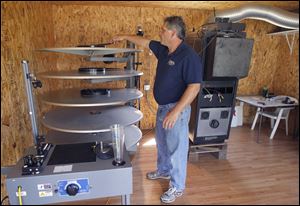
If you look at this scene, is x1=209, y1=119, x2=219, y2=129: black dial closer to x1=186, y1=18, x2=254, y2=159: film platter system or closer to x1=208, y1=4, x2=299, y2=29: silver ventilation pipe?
x1=186, y1=18, x2=254, y2=159: film platter system

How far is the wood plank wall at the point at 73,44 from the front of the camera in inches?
45.3

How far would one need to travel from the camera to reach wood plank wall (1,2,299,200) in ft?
3.77

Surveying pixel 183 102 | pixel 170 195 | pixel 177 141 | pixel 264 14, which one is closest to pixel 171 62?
pixel 183 102

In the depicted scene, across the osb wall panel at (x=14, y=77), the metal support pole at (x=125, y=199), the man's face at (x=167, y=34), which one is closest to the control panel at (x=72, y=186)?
the metal support pole at (x=125, y=199)

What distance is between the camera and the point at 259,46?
3242 millimetres

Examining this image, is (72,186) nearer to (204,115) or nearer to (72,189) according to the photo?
(72,189)

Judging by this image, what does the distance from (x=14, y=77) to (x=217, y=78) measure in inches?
66.5

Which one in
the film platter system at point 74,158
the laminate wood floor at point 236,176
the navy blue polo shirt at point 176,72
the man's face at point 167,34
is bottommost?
the laminate wood floor at point 236,176

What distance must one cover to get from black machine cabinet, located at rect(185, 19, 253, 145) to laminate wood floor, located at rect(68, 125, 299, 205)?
12.6 inches

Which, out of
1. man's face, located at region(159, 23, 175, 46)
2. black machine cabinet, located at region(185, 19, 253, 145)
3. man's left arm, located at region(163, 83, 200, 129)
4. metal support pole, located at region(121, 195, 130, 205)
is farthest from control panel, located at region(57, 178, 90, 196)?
black machine cabinet, located at region(185, 19, 253, 145)

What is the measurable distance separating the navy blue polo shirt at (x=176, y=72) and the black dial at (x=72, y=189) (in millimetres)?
867

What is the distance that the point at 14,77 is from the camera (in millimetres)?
1189

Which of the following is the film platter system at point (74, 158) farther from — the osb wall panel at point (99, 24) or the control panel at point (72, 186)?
the osb wall panel at point (99, 24)

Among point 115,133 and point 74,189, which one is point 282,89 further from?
point 74,189
